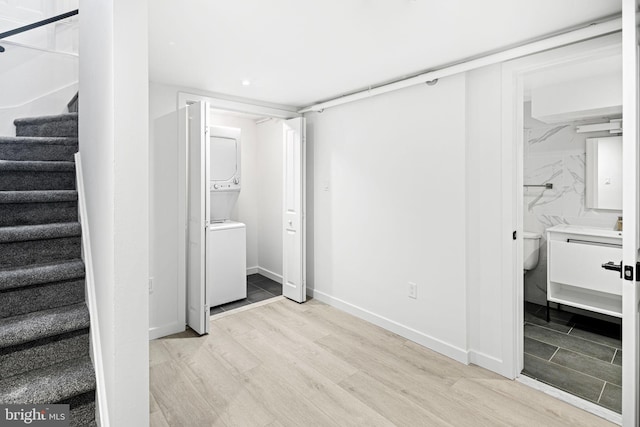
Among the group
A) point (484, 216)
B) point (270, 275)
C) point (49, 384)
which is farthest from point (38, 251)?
point (270, 275)

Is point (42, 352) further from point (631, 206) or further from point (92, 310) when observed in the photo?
point (631, 206)

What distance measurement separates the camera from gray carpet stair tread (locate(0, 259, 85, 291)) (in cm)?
158

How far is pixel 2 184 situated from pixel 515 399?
11.1 feet

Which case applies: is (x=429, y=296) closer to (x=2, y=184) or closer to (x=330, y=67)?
(x=330, y=67)

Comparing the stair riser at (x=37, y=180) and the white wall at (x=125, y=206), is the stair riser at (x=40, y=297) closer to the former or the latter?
the white wall at (x=125, y=206)

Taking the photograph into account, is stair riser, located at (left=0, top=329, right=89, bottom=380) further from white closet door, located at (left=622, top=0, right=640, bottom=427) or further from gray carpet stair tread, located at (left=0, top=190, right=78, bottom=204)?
white closet door, located at (left=622, top=0, right=640, bottom=427)

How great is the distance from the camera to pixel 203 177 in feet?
9.93

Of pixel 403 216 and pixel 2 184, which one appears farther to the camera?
pixel 403 216

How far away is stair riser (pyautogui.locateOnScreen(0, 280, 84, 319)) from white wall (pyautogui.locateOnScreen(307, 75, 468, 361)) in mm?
2334

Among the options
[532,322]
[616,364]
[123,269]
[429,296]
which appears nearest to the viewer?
[123,269]

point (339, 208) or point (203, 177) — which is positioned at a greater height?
point (203, 177)

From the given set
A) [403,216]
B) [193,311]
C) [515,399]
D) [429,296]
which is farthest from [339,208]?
[515,399]

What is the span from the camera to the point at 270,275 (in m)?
4.91

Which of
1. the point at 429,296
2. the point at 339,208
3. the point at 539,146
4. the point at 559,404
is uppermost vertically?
the point at 539,146
